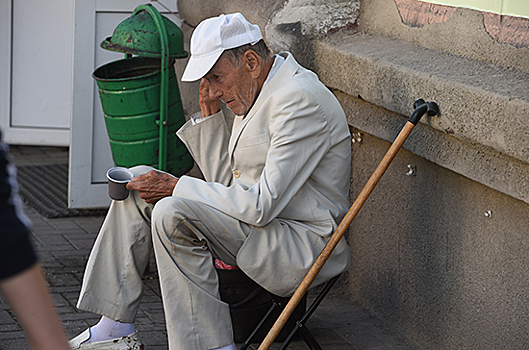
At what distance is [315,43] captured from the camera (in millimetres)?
3646

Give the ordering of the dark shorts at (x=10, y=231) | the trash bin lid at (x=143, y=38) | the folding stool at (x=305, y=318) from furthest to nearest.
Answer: the trash bin lid at (x=143, y=38) → the folding stool at (x=305, y=318) → the dark shorts at (x=10, y=231)

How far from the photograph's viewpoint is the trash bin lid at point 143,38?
369 centimetres

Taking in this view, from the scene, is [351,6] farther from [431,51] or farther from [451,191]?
[451,191]

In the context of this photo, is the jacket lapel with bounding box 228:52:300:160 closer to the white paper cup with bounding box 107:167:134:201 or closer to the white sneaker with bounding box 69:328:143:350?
the white paper cup with bounding box 107:167:134:201

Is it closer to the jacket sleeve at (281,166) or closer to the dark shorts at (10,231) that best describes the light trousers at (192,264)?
the jacket sleeve at (281,166)

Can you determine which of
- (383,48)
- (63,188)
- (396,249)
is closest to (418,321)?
(396,249)

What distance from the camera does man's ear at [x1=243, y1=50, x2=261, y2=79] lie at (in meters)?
2.84

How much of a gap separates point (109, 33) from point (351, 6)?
1.90 meters

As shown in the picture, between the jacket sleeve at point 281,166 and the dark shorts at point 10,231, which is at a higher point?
the dark shorts at point 10,231

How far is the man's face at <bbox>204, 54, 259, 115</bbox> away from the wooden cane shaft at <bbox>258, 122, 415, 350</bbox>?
63 cm

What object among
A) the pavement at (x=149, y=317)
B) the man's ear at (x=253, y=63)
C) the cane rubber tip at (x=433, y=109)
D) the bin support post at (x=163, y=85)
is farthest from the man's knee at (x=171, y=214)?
the bin support post at (x=163, y=85)

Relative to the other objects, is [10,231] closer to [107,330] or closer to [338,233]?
[338,233]

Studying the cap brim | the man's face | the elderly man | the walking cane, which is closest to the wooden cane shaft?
the walking cane

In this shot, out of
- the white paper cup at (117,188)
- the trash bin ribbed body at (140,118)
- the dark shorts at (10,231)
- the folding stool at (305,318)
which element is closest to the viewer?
the dark shorts at (10,231)
